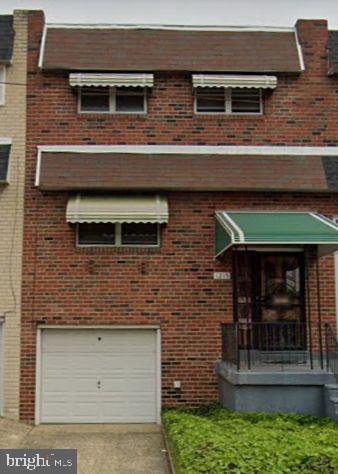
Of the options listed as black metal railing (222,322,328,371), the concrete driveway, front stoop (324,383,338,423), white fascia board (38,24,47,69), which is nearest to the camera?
the concrete driveway

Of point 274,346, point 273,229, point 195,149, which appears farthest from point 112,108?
point 274,346

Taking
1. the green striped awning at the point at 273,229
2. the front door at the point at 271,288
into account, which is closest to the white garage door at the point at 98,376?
the front door at the point at 271,288

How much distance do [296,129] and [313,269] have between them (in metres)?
3.13

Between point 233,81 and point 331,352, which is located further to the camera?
point 233,81

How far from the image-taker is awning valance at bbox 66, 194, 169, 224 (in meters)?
12.3

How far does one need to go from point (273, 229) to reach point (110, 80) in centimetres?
499

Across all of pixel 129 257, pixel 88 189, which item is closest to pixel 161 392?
A: pixel 129 257

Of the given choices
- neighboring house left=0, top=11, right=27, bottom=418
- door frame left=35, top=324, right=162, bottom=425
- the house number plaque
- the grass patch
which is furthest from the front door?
neighboring house left=0, top=11, right=27, bottom=418

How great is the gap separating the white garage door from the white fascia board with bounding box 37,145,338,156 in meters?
3.91

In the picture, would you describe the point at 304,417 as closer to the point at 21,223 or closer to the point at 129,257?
the point at 129,257

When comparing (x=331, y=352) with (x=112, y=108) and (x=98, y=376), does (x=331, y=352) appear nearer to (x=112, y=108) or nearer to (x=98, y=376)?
(x=98, y=376)

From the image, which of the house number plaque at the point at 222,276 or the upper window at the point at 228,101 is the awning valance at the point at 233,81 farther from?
the house number plaque at the point at 222,276

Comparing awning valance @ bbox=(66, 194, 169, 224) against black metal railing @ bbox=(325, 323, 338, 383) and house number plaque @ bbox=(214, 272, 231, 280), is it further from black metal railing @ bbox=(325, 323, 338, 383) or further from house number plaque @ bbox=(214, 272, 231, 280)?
black metal railing @ bbox=(325, 323, 338, 383)

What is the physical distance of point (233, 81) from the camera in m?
13.2
